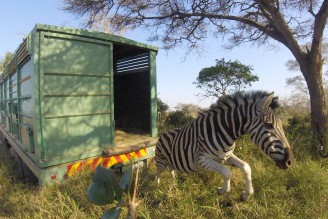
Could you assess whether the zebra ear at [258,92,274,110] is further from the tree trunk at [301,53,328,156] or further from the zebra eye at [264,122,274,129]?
the tree trunk at [301,53,328,156]

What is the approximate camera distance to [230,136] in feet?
9.08

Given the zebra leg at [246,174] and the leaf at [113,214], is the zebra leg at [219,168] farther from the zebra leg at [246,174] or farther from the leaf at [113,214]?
the leaf at [113,214]

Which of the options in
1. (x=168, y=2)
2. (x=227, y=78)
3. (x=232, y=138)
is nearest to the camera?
(x=232, y=138)

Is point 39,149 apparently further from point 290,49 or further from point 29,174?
point 290,49

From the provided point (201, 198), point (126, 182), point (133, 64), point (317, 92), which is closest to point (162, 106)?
point (133, 64)

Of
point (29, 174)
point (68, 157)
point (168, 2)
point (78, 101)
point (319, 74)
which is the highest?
point (168, 2)

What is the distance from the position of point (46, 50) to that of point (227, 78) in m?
13.5

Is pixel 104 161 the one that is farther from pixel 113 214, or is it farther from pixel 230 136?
pixel 113 214

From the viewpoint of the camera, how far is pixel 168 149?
11.9 feet

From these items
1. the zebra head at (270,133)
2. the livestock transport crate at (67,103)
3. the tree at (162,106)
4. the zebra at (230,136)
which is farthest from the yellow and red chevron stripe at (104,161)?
the tree at (162,106)

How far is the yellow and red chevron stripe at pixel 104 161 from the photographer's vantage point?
157 inches

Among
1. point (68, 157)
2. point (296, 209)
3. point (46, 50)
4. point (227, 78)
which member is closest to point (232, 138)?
point (296, 209)

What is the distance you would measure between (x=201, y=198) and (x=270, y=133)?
1.26 m

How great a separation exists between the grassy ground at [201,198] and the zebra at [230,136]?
337 millimetres
